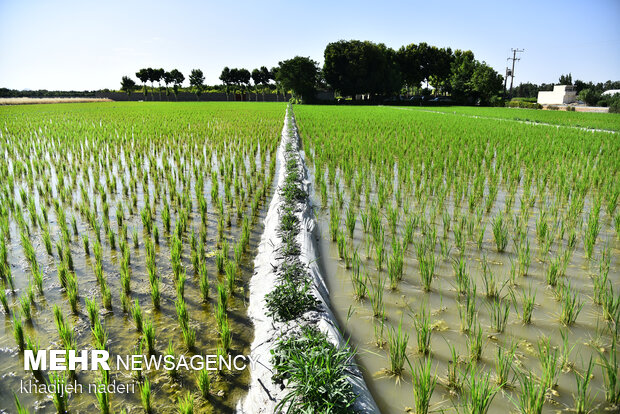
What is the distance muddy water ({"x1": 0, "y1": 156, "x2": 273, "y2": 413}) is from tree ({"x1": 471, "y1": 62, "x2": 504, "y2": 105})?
43398 millimetres

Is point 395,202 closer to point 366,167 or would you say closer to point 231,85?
point 366,167

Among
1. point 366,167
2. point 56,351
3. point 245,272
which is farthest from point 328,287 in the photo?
point 366,167

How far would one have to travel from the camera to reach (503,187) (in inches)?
225

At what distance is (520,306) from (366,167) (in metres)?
4.24

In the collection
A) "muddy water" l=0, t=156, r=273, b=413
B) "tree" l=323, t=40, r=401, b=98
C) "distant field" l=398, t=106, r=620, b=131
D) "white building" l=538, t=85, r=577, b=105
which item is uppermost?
"tree" l=323, t=40, r=401, b=98

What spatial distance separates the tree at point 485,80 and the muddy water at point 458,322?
138 ft

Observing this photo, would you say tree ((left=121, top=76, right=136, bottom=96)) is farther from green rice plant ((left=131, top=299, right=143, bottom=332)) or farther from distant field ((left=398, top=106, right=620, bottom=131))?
green rice plant ((left=131, top=299, right=143, bottom=332))

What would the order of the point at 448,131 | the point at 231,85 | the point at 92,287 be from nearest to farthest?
the point at 92,287 < the point at 448,131 < the point at 231,85

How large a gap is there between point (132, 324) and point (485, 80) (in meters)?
45.0

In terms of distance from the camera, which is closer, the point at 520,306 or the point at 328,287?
the point at 520,306

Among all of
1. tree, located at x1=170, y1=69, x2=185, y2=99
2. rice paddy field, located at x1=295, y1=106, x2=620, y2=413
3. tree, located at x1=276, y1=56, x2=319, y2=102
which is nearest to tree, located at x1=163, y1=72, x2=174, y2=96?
tree, located at x1=170, y1=69, x2=185, y2=99

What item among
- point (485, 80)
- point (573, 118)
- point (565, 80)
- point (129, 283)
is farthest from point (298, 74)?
point (565, 80)

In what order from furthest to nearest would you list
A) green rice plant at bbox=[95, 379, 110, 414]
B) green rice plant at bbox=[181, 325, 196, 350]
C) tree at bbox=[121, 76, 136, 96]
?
tree at bbox=[121, 76, 136, 96] → green rice plant at bbox=[181, 325, 196, 350] → green rice plant at bbox=[95, 379, 110, 414]

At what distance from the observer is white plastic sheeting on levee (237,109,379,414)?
1.71 m
